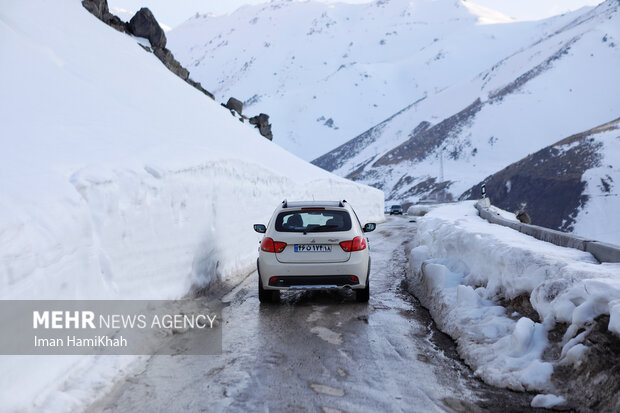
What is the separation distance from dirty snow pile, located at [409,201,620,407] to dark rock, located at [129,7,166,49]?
90.8 ft

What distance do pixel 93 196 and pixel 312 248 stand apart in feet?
10.3

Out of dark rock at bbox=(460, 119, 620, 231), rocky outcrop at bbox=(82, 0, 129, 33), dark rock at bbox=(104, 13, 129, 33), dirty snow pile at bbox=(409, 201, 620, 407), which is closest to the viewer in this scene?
dirty snow pile at bbox=(409, 201, 620, 407)

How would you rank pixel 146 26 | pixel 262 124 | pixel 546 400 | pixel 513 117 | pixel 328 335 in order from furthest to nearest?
pixel 513 117, pixel 262 124, pixel 146 26, pixel 328 335, pixel 546 400

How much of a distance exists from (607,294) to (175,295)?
18.8ft

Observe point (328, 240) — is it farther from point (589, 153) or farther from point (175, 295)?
point (589, 153)

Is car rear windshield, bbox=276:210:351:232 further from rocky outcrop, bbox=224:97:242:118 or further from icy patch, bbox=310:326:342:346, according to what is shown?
rocky outcrop, bbox=224:97:242:118

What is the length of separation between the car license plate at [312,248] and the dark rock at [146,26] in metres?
27.2

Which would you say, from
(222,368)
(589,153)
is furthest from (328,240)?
(589,153)

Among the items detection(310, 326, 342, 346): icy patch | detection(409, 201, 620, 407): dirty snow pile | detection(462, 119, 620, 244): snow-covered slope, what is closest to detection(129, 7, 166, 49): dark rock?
detection(409, 201, 620, 407): dirty snow pile

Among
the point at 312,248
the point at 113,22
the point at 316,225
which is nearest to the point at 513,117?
the point at 113,22

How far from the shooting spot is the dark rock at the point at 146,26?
32031 mm

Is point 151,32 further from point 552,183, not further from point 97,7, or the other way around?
point 552,183

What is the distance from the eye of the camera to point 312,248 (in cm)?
813

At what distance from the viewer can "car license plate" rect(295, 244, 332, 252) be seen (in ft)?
26.7
